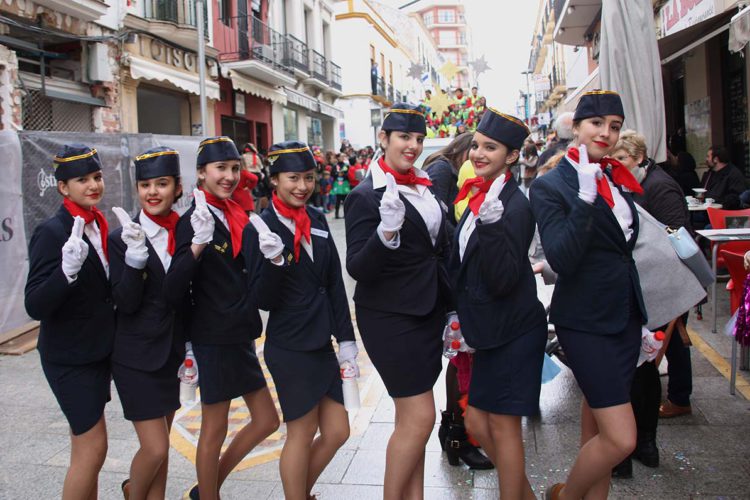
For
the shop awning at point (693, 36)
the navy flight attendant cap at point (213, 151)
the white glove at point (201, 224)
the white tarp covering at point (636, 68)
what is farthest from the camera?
the shop awning at point (693, 36)

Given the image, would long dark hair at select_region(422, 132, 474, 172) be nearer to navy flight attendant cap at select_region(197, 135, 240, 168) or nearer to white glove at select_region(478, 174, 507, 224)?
navy flight attendant cap at select_region(197, 135, 240, 168)

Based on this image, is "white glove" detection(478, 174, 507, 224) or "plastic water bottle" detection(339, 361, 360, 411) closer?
"white glove" detection(478, 174, 507, 224)

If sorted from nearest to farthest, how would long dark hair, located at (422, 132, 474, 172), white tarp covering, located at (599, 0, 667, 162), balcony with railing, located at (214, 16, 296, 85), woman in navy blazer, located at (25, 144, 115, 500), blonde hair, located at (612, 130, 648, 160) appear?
woman in navy blazer, located at (25, 144, 115, 500), blonde hair, located at (612, 130, 648, 160), long dark hair, located at (422, 132, 474, 172), white tarp covering, located at (599, 0, 667, 162), balcony with railing, located at (214, 16, 296, 85)

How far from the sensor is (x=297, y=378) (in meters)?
3.09

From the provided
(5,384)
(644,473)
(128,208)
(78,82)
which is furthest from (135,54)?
(644,473)

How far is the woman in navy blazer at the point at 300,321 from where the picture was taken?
10.1 feet

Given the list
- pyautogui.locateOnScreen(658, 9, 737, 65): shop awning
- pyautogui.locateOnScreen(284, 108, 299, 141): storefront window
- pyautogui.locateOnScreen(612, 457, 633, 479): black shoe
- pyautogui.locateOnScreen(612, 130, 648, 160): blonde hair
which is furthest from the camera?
pyautogui.locateOnScreen(284, 108, 299, 141): storefront window

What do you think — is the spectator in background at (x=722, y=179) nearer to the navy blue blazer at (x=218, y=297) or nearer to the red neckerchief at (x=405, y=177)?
the red neckerchief at (x=405, y=177)

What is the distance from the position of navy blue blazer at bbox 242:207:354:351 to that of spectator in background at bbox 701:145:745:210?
294 inches

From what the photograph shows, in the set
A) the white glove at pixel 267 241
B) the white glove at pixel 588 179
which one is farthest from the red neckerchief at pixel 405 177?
the white glove at pixel 588 179

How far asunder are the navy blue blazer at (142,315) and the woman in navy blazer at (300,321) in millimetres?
436

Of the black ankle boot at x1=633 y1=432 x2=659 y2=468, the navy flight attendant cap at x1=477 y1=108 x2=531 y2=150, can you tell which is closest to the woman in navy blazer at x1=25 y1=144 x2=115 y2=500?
the navy flight attendant cap at x1=477 y1=108 x2=531 y2=150

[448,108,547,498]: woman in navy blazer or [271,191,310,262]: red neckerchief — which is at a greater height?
[271,191,310,262]: red neckerchief

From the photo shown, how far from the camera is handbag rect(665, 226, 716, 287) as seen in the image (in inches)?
123
